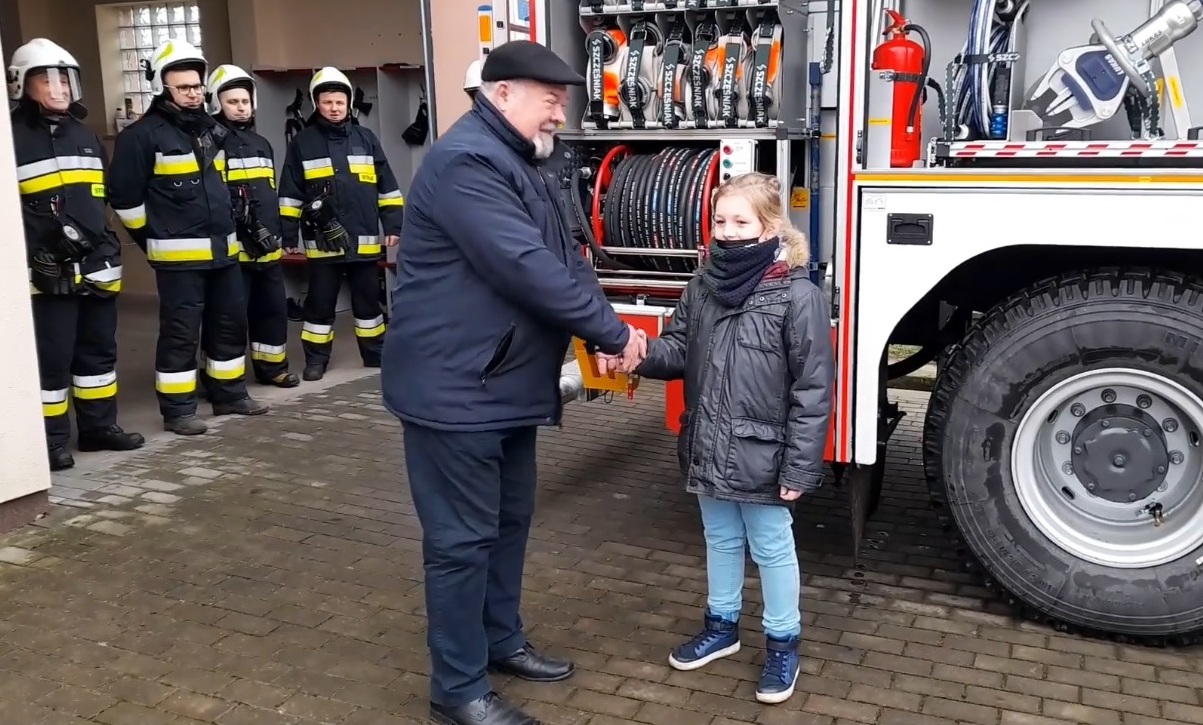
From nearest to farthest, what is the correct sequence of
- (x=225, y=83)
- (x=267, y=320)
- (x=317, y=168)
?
1. (x=225, y=83)
2. (x=267, y=320)
3. (x=317, y=168)

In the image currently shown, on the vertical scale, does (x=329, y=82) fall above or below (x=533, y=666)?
above

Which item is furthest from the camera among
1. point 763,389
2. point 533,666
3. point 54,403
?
point 54,403

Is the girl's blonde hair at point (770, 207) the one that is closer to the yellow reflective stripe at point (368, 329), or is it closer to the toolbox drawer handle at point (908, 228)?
the toolbox drawer handle at point (908, 228)

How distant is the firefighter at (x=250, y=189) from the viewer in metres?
6.87

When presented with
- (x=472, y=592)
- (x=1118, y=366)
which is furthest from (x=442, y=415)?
(x=1118, y=366)

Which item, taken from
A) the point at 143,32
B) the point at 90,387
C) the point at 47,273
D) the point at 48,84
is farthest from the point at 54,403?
the point at 143,32

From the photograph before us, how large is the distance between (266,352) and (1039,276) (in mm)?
5204

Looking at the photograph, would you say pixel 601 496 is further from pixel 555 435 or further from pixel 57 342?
pixel 57 342

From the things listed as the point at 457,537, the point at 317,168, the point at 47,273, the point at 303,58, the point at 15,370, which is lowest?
the point at 457,537

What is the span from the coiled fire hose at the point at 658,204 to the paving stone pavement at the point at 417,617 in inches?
47.3

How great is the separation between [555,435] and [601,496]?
3.49 feet

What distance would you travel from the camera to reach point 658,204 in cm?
427

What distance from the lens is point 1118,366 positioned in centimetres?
340

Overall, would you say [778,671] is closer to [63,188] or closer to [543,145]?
[543,145]
